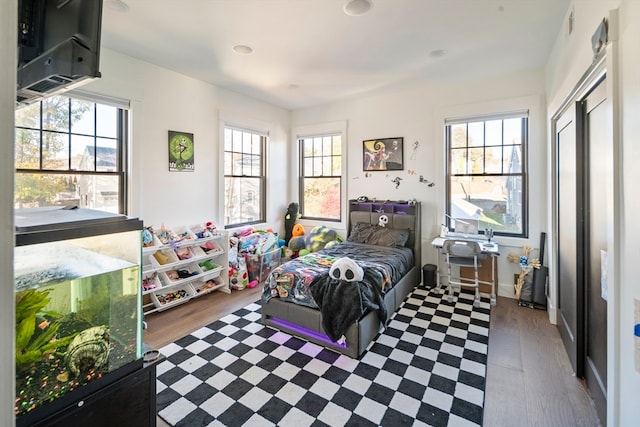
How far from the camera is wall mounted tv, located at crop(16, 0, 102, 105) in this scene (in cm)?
82

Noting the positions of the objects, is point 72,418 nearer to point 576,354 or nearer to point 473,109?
point 576,354

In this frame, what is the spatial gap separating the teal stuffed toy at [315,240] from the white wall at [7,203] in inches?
164

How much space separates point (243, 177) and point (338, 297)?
9.66ft

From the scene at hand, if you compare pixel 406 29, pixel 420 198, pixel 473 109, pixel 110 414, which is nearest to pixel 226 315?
pixel 110 414

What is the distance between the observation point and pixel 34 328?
0.80 metres

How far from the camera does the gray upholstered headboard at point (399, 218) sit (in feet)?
13.5

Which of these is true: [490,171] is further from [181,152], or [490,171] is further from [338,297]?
[181,152]

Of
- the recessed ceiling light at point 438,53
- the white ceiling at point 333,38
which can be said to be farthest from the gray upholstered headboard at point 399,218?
the recessed ceiling light at point 438,53

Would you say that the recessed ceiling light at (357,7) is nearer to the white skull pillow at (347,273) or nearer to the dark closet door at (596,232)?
the dark closet door at (596,232)

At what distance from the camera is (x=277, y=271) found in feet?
9.55

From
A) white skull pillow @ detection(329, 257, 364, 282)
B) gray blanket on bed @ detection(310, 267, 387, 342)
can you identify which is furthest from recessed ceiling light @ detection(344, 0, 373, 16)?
gray blanket on bed @ detection(310, 267, 387, 342)

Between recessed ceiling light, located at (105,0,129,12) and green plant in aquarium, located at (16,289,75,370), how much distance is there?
97.0 inches

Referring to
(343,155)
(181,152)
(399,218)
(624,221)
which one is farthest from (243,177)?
(624,221)

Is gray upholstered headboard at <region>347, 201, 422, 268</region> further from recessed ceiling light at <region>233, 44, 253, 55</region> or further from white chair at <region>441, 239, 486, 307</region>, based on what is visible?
recessed ceiling light at <region>233, 44, 253, 55</region>
